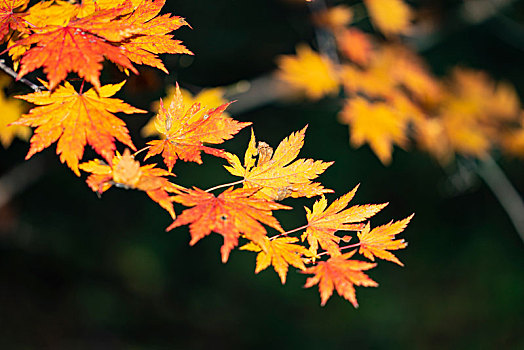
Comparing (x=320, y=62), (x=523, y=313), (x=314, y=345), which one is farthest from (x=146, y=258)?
(x=523, y=313)

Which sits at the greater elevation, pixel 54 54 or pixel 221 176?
pixel 54 54

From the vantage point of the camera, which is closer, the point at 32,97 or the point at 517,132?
the point at 32,97

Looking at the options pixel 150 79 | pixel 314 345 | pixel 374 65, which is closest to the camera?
pixel 150 79

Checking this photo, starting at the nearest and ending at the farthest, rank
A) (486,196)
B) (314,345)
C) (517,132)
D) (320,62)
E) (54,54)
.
→ (54,54)
(320,62)
(517,132)
(314,345)
(486,196)

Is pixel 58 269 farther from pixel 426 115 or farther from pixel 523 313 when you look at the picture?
pixel 523 313

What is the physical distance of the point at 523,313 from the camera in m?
4.00

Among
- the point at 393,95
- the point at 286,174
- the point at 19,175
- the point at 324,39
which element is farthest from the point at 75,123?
the point at 19,175

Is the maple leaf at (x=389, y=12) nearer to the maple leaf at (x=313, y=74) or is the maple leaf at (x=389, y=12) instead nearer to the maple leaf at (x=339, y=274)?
the maple leaf at (x=313, y=74)

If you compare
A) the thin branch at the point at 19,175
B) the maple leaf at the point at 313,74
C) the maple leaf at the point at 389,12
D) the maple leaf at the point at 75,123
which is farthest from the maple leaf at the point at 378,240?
the thin branch at the point at 19,175

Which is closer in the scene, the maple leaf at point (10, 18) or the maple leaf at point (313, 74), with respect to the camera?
the maple leaf at point (10, 18)

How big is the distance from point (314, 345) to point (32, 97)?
11.2 ft

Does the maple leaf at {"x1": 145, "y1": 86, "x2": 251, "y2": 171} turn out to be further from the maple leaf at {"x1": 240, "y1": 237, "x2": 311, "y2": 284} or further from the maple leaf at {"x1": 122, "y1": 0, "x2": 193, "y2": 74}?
the maple leaf at {"x1": 240, "y1": 237, "x2": 311, "y2": 284}

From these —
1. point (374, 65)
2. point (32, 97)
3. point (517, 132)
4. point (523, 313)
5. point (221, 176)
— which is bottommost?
point (523, 313)

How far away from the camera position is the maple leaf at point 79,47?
64cm
